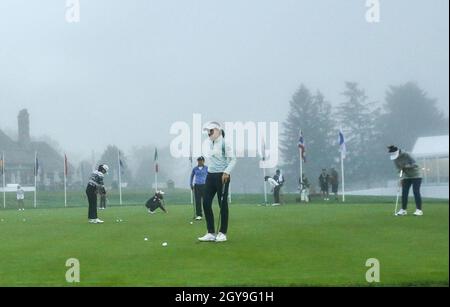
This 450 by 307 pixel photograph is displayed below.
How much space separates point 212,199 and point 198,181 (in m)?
3.24

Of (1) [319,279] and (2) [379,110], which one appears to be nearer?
(1) [319,279]

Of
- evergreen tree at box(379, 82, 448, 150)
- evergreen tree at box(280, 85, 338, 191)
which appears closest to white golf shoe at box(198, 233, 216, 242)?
evergreen tree at box(280, 85, 338, 191)

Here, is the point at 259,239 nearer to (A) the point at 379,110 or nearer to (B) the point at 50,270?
(A) the point at 379,110

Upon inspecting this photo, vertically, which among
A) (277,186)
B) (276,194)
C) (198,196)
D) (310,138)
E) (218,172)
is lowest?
(276,194)

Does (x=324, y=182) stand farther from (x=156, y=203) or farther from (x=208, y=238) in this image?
(x=208, y=238)

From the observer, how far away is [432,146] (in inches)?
252

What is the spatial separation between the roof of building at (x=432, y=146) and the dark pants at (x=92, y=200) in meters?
6.81

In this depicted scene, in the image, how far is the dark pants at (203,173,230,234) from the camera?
798cm

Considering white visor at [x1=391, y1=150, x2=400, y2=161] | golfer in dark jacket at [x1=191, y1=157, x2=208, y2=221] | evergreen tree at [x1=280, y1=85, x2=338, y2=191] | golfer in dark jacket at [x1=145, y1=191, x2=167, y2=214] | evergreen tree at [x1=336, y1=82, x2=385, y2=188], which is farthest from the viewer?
golfer in dark jacket at [x1=145, y1=191, x2=167, y2=214]

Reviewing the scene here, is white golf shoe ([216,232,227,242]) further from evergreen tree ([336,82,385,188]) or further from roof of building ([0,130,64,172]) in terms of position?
roof of building ([0,130,64,172])

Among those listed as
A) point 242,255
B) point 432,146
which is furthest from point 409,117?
point 242,255
